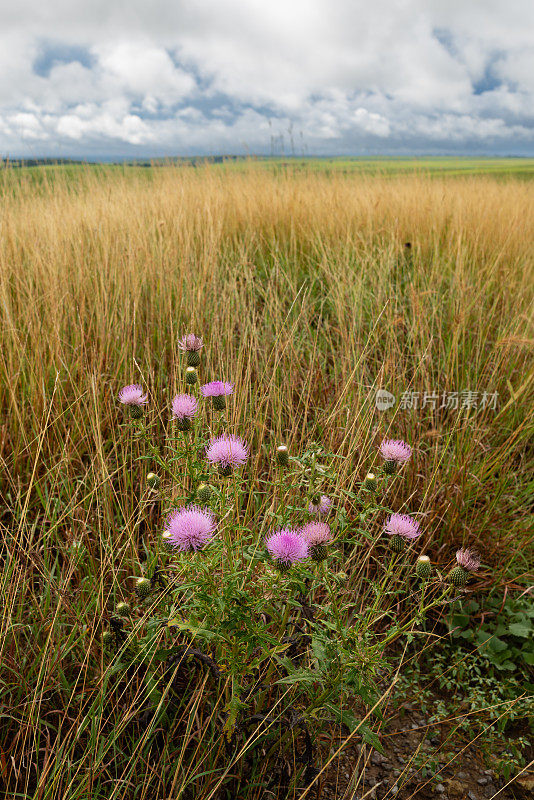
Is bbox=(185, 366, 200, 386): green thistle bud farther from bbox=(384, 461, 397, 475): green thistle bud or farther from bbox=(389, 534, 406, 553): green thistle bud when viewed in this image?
bbox=(389, 534, 406, 553): green thistle bud

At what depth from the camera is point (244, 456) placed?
47.8 inches

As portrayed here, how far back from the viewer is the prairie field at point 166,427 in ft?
4.17

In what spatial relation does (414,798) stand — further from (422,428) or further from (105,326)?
(105,326)

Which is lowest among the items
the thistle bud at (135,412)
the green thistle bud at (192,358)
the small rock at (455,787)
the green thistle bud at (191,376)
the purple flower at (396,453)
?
the small rock at (455,787)

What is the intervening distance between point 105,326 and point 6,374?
57cm

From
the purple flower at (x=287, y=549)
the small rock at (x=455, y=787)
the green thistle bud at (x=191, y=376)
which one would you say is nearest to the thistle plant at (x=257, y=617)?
the purple flower at (x=287, y=549)

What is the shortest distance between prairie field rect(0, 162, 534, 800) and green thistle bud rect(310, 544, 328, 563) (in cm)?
13

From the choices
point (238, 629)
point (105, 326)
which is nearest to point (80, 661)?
point (238, 629)

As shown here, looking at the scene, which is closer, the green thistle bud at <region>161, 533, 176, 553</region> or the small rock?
the green thistle bud at <region>161, 533, 176, 553</region>

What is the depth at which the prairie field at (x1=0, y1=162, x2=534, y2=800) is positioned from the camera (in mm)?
1271

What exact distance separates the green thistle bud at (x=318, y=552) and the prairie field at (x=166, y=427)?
13 cm

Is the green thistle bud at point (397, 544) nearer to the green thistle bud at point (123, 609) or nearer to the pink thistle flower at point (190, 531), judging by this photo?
the pink thistle flower at point (190, 531)

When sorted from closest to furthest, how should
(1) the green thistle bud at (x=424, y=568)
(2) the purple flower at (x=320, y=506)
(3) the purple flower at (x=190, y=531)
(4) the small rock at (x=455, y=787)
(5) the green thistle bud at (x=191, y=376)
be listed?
(3) the purple flower at (x=190, y=531) < (1) the green thistle bud at (x=424, y=568) < (2) the purple flower at (x=320, y=506) < (4) the small rock at (x=455, y=787) < (5) the green thistle bud at (x=191, y=376)

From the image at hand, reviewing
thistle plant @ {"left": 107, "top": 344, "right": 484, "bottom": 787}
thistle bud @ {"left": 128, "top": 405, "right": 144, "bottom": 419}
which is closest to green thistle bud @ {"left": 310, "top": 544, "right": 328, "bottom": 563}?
thistle plant @ {"left": 107, "top": 344, "right": 484, "bottom": 787}
